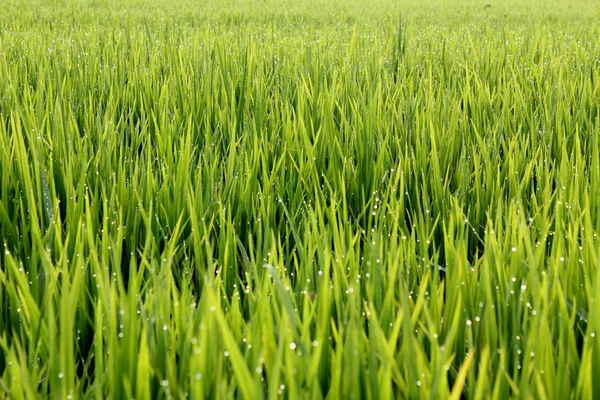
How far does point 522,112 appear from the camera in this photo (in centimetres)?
155

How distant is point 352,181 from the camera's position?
113 cm

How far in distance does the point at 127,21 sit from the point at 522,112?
335cm

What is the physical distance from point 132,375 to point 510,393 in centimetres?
37

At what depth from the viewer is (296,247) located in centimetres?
91

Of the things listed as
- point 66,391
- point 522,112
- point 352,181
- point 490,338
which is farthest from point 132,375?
point 522,112

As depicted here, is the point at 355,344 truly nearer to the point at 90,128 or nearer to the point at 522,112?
the point at 90,128

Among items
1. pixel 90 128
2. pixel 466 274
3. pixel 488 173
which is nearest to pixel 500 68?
pixel 488 173

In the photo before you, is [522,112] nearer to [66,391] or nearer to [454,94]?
[454,94]

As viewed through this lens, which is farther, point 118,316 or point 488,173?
point 488,173

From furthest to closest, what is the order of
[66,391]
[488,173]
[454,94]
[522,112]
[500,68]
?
[500,68]
[454,94]
[522,112]
[488,173]
[66,391]

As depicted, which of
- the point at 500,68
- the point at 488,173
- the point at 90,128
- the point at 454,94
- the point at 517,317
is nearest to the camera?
the point at 517,317

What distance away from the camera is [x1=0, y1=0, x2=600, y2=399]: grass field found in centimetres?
54

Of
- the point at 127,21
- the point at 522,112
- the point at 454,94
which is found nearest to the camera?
the point at 522,112

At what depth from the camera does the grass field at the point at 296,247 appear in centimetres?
54
